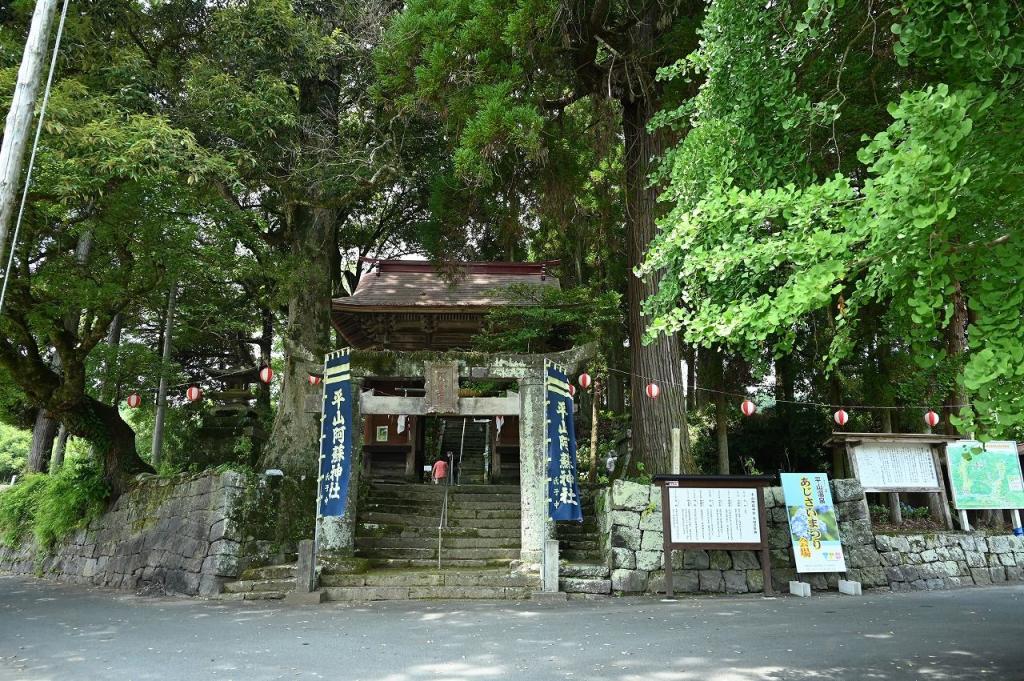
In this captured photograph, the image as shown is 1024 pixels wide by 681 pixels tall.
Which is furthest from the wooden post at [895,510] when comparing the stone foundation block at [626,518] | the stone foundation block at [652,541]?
the stone foundation block at [626,518]

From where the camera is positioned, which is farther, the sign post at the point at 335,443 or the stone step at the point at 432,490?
the stone step at the point at 432,490

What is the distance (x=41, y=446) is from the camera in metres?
15.3

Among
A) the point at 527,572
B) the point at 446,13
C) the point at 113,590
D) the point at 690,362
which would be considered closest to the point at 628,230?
the point at 446,13

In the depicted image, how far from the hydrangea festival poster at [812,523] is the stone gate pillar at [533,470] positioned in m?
3.37

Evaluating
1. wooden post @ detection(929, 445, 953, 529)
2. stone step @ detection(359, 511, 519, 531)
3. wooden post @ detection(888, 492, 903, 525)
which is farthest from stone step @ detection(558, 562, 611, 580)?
wooden post @ detection(929, 445, 953, 529)

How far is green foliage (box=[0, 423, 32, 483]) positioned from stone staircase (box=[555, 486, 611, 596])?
3049 centimetres

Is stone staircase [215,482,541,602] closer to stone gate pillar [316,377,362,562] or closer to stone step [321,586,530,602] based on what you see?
stone step [321,586,530,602]

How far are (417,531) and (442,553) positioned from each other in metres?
0.90

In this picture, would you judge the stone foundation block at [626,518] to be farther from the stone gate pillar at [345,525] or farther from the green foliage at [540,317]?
the green foliage at [540,317]

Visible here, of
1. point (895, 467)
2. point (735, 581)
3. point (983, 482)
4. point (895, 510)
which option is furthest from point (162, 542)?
point (983, 482)

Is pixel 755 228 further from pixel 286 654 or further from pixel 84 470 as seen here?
pixel 84 470

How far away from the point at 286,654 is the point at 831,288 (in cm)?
501

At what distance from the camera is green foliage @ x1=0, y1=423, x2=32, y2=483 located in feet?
101

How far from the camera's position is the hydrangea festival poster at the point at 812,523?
29.1 ft
